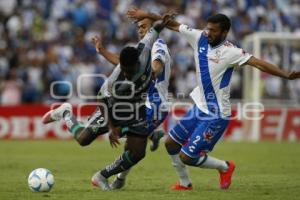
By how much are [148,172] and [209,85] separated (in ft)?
14.1

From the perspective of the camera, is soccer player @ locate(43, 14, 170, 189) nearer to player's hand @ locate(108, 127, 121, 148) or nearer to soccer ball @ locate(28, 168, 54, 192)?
player's hand @ locate(108, 127, 121, 148)

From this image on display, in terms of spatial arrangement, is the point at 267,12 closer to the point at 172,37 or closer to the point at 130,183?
the point at 172,37

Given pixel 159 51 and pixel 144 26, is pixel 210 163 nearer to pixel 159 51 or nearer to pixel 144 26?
pixel 159 51

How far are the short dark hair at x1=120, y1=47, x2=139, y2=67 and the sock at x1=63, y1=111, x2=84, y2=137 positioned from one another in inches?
69.2

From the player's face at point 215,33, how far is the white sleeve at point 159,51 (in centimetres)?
85

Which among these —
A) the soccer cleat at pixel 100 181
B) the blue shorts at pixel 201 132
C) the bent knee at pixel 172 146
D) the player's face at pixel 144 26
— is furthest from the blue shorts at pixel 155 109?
the soccer cleat at pixel 100 181

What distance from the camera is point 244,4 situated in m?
32.0

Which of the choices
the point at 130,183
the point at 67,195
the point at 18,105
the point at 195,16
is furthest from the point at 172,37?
the point at 67,195

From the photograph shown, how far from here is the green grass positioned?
38.5ft

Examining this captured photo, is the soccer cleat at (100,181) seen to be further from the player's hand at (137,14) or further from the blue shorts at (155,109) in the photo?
the player's hand at (137,14)

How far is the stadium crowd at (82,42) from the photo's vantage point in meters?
27.4

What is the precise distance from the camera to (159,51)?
12766mm

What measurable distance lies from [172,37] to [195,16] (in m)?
1.62

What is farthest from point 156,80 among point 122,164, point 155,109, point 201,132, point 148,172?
point 148,172
